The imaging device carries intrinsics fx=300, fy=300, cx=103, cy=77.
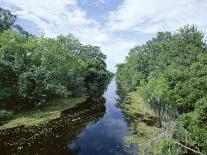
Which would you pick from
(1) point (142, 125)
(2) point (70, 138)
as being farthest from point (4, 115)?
(1) point (142, 125)

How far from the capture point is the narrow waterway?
32.8 m

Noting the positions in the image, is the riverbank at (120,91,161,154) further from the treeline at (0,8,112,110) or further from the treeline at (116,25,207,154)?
the treeline at (0,8,112,110)

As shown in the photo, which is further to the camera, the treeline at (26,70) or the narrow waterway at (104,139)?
the treeline at (26,70)

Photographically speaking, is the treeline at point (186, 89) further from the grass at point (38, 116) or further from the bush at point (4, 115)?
the bush at point (4, 115)

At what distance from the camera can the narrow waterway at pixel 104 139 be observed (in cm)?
3275

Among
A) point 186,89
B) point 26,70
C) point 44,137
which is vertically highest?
point 26,70

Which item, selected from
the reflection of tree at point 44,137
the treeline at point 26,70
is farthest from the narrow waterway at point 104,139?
the treeline at point 26,70

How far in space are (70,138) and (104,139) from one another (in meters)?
4.35

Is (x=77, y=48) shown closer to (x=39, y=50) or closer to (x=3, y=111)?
(x=39, y=50)

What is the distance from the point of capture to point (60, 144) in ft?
112

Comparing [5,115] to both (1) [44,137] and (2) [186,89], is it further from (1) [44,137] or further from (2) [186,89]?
(2) [186,89]

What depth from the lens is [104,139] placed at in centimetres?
3822

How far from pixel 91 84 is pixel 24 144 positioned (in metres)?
59.6

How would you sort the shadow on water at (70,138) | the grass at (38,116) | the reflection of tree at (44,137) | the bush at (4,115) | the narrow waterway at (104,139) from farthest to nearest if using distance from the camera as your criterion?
the bush at (4,115) → the grass at (38,116) → the narrow waterway at (104,139) → the shadow on water at (70,138) → the reflection of tree at (44,137)
